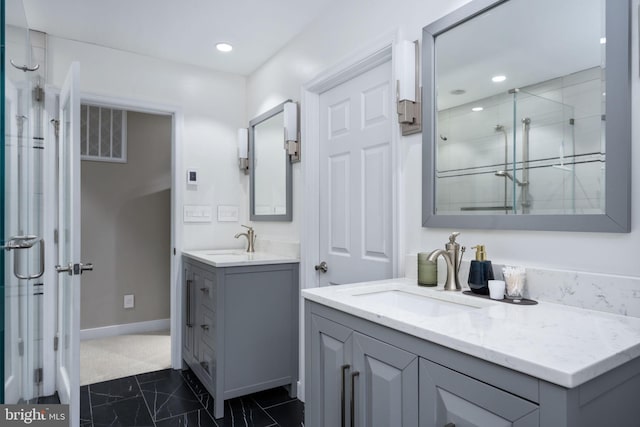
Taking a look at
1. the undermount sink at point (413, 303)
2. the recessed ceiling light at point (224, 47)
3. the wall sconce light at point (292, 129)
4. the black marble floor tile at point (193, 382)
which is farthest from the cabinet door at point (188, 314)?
the undermount sink at point (413, 303)

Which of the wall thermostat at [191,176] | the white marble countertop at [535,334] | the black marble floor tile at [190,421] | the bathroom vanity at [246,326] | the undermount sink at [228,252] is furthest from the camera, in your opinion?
the wall thermostat at [191,176]

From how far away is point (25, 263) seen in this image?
182cm

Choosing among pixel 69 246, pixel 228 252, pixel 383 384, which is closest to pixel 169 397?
pixel 228 252

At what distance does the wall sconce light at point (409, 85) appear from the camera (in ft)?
5.52

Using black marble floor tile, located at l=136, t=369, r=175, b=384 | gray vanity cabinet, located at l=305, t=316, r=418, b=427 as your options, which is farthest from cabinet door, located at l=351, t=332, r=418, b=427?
black marble floor tile, located at l=136, t=369, r=175, b=384

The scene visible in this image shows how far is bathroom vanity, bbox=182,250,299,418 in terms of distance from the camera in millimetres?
2305

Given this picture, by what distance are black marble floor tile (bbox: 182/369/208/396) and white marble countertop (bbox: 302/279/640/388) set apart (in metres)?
1.83

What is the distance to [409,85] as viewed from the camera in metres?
1.69

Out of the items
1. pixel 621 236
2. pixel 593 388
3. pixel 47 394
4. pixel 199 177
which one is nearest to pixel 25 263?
pixel 47 394

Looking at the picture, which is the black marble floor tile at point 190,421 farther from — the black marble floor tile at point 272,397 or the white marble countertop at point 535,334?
the white marble countertop at point 535,334

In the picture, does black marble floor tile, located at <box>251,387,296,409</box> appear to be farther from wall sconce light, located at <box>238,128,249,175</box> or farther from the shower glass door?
wall sconce light, located at <box>238,128,249,175</box>

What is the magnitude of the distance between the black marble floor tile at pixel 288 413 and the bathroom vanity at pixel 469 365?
912 mm

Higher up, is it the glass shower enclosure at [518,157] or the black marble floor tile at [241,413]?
the glass shower enclosure at [518,157]

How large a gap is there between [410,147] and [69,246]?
71.0 inches
